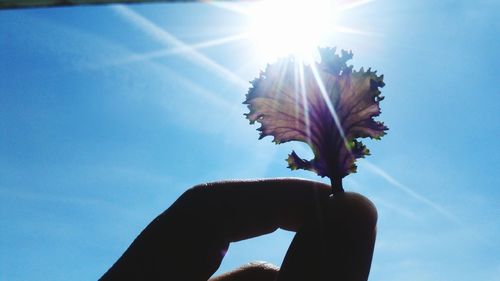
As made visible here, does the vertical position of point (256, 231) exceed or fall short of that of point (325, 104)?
it falls short

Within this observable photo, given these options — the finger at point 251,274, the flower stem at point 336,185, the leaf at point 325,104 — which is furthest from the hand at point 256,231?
the finger at point 251,274

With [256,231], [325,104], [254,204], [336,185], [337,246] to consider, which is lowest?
[337,246]

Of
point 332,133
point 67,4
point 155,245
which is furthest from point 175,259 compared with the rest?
point 67,4

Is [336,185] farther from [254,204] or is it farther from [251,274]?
[251,274]

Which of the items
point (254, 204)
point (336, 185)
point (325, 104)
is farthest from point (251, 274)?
point (325, 104)

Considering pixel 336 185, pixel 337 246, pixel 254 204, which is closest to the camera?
pixel 337 246

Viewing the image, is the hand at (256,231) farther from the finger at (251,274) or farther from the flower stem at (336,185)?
the finger at (251,274)
